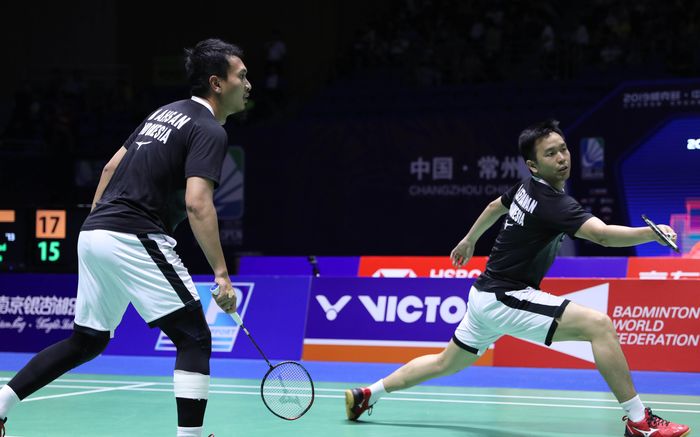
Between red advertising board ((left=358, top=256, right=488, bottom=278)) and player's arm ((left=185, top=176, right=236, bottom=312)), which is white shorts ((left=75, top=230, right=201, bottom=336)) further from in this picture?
red advertising board ((left=358, top=256, right=488, bottom=278))

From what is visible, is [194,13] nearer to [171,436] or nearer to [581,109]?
[581,109]

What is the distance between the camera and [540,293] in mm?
5402

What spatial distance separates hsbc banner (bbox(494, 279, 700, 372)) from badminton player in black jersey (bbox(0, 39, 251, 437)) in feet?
16.3

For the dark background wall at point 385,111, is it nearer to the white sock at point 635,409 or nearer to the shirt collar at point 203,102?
the white sock at point 635,409

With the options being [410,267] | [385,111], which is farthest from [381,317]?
[385,111]

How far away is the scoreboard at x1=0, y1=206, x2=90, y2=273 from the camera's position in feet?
35.8

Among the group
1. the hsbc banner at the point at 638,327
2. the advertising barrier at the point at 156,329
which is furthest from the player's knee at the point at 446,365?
the advertising barrier at the point at 156,329

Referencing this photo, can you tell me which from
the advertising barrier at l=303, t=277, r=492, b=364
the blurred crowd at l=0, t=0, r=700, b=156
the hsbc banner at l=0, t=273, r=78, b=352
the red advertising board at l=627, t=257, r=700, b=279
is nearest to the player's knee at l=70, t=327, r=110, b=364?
the advertising barrier at l=303, t=277, r=492, b=364

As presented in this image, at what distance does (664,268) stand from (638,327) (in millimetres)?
3365

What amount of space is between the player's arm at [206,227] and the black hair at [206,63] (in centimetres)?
Result: 55

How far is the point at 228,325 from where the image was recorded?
977 centimetres

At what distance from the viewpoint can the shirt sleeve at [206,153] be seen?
4176 mm

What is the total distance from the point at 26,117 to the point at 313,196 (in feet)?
20.6

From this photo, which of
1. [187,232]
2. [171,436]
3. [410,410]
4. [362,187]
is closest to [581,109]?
[362,187]
